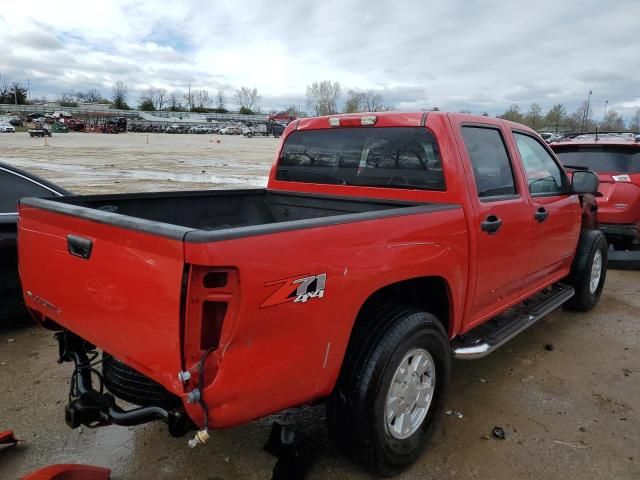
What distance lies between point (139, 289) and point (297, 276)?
64cm

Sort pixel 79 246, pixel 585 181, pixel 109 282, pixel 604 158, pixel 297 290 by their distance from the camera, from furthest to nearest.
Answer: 1. pixel 604 158
2. pixel 585 181
3. pixel 79 246
4. pixel 109 282
5. pixel 297 290

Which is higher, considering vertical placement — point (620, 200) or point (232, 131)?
point (232, 131)

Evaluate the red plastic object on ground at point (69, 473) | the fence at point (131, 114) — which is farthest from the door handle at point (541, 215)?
the fence at point (131, 114)

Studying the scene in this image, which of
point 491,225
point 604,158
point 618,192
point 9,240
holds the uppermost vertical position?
point 604,158

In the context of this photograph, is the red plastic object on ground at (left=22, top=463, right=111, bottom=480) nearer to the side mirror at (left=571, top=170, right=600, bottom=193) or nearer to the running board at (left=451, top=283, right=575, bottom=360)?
the running board at (left=451, top=283, right=575, bottom=360)

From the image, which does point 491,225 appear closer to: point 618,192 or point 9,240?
point 9,240

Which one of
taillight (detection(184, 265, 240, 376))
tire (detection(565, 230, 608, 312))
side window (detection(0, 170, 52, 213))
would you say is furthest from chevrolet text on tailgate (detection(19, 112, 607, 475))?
side window (detection(0, 170, 52, 213))

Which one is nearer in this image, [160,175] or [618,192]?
[618,192]

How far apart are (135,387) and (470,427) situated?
2047mm

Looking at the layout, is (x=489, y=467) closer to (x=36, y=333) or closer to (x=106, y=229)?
(x=106, y=229)

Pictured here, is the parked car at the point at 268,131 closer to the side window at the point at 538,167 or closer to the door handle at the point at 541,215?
the side window at the point at 538,167

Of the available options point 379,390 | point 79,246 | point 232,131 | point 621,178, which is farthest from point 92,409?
point 232,131

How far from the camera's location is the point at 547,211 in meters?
4.09

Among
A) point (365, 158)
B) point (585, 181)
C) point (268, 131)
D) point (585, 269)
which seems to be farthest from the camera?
point (268, 131)
